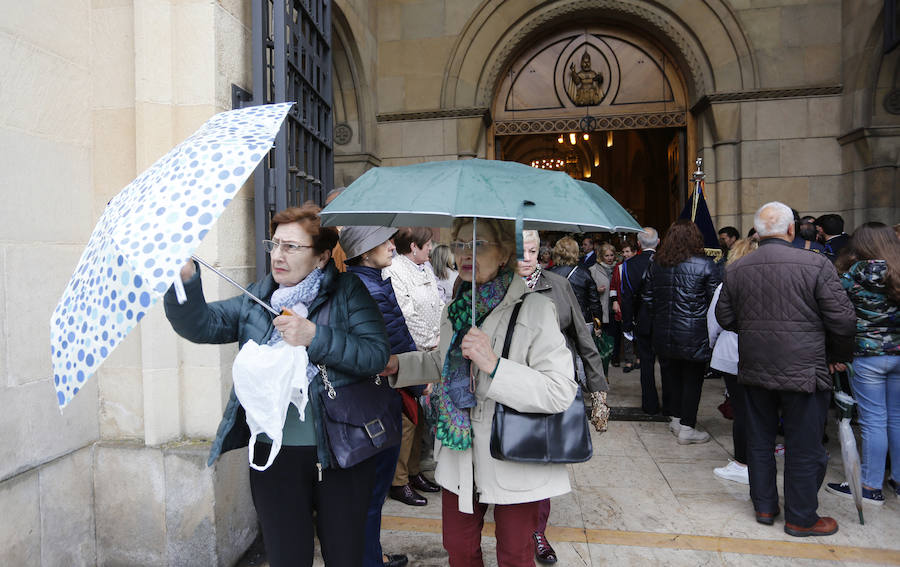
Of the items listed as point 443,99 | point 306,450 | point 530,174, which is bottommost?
point 306,450

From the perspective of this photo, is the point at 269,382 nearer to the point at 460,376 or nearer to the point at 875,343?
the point at 460,376

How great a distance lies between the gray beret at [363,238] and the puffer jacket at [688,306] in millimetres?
3378

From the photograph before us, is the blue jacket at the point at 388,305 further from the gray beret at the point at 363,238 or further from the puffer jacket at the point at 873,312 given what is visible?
the puffer jacket at the point at 873,312

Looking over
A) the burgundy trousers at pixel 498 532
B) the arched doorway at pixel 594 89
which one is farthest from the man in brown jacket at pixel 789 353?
the arched doorway at pixel 594 89

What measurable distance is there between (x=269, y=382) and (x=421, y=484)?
→ 9.05ft

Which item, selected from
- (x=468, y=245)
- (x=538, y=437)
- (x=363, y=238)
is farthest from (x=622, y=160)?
(x=538, y=437)

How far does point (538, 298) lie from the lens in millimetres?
2426

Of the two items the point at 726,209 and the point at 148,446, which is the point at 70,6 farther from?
the point at 726,209

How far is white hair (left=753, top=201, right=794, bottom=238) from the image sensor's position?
3.64m

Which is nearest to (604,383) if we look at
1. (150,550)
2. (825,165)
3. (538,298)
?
(538,298)

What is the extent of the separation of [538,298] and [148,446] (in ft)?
7.81

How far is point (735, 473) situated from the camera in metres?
4.54

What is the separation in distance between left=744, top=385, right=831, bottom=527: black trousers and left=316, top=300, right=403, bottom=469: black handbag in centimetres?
270

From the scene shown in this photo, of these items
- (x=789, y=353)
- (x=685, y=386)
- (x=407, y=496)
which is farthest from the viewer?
(x=685, y=386)
